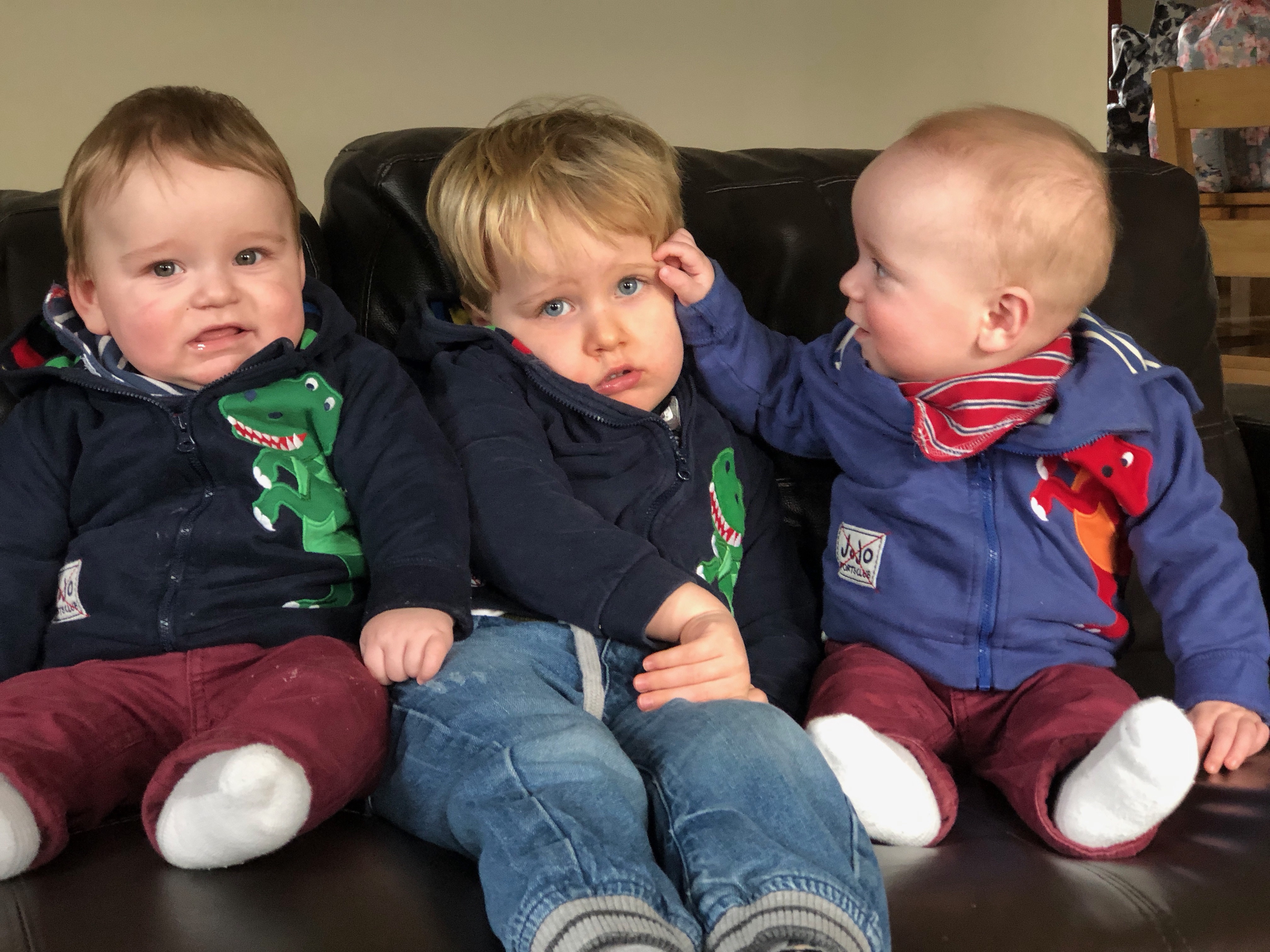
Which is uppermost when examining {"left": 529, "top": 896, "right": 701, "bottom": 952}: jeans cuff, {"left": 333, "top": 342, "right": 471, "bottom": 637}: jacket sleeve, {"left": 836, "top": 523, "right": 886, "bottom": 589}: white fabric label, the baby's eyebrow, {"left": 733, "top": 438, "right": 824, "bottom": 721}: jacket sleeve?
the baby's eyebrow

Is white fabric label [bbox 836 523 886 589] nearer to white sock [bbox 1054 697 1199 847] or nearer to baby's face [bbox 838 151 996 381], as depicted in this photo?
baby's face [bbox 838 151 996 381]

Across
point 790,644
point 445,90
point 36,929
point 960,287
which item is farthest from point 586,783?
point 445,90

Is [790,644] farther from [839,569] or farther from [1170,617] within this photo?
[1170,617]

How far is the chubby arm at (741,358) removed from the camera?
136cm

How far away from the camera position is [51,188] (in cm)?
202

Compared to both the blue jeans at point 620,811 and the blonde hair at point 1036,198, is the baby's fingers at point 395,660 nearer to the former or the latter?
the blue jeans at point 620,811

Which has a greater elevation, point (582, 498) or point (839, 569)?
point (582, 498)

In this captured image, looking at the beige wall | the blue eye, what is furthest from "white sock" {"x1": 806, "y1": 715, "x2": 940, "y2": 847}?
the beige wall

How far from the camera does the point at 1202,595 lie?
47.9 inches

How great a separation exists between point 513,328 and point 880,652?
556 millimetres

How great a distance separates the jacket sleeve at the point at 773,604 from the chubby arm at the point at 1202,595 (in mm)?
383

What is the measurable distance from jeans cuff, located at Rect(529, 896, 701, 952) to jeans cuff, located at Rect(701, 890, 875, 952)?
18 mm

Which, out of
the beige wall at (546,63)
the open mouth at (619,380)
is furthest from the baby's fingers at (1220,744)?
the beige wall at (546,63)

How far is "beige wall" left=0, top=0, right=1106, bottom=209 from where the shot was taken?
2012mm
